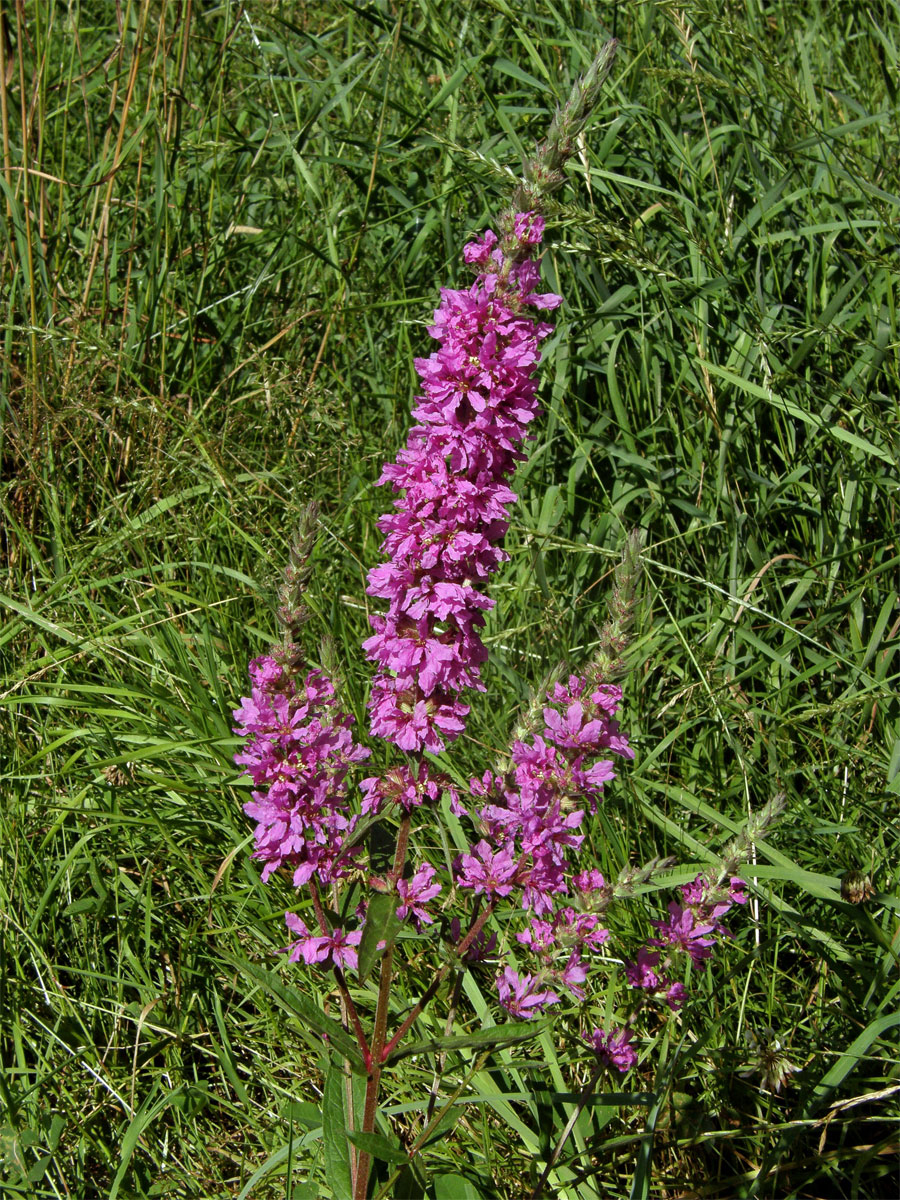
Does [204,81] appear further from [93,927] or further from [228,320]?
[93,927]

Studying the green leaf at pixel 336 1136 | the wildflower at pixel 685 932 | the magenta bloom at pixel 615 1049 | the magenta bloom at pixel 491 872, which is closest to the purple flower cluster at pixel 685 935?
the wildflower at pixel 685 932

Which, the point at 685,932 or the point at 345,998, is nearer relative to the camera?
the point at 345,998

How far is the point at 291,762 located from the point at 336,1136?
2.18 ft

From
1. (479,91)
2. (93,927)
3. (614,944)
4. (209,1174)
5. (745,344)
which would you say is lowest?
(209,1174)

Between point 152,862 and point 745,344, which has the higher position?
point 745,344

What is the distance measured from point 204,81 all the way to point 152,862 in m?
3.01

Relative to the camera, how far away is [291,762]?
1.80 metres

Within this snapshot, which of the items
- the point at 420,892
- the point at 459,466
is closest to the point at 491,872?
the point at 420,892

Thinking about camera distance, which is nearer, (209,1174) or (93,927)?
(209,1174)

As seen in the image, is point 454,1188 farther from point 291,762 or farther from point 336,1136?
point 291,762

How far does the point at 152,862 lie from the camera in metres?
2.59

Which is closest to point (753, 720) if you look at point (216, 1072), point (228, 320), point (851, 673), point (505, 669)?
point (851, 673)

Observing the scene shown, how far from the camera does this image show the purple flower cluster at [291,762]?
1787 millimetres

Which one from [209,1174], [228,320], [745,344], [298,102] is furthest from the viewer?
[298,102]
